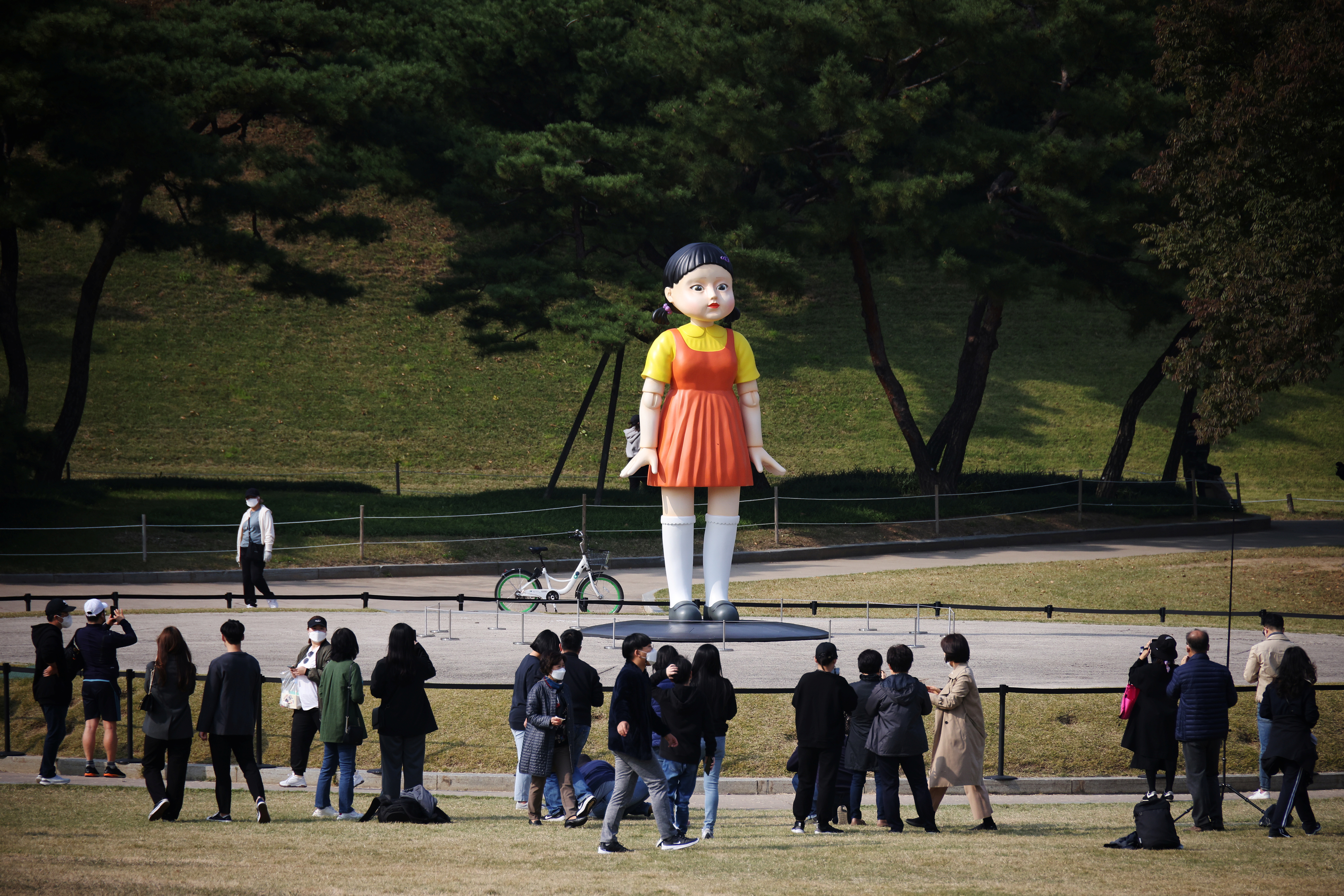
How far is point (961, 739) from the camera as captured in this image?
28.3 ft

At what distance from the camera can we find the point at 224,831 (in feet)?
26.0

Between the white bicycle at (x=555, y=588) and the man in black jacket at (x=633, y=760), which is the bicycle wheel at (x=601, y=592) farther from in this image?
the man in black jacket at (x=633, y=760)

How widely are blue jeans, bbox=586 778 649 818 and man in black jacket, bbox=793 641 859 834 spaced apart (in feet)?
3.55

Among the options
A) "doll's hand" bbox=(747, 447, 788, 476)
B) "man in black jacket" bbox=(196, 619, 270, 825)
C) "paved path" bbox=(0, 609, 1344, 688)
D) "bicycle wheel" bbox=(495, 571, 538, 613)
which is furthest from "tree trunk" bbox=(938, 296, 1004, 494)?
"man in black jacket" bbox=(196, 619, 270, 825)

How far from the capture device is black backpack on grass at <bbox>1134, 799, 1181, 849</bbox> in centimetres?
774

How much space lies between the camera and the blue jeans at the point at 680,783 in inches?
323

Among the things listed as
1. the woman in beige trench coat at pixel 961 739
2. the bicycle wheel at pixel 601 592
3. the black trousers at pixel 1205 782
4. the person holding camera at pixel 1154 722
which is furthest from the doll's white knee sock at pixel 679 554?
the black trousers at pixel 1205 782

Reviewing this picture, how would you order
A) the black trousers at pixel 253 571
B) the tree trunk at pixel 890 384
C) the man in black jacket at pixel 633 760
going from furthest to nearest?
the tree trunk at pixel 890 384 < the black trousers at pixel 253 571 < the man in black jacket at pixel 633 760

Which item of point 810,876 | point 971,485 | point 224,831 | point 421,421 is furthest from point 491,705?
point 421,421

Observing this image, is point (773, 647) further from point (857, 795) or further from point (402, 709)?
point (402, 709)

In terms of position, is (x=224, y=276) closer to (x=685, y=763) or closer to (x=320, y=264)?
(x=320, y=264)

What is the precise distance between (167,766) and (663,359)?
6405 mm

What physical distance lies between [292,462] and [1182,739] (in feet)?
104

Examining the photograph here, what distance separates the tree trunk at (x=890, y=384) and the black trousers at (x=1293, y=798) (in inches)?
745
